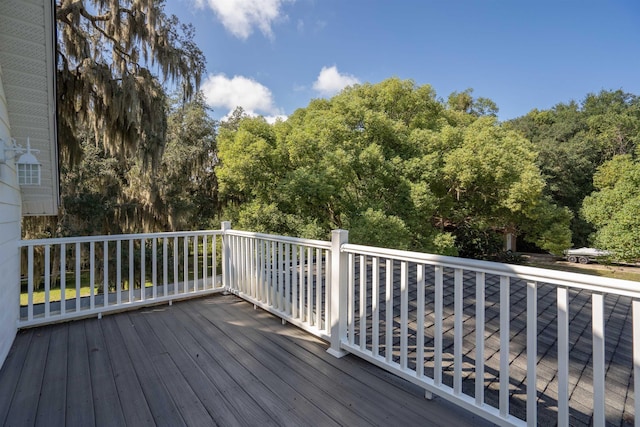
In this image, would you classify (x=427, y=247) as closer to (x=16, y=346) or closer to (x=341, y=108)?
(x=341, y=108)

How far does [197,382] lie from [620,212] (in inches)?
627

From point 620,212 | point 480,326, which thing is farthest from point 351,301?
point 620,212

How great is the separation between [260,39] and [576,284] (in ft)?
40.7

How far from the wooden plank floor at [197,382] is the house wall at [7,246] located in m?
0.21

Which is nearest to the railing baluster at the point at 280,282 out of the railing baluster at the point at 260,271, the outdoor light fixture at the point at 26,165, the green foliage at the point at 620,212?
the railing baluster at the point at 260,271

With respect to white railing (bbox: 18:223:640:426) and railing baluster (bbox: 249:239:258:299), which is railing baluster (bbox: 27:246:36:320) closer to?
white railing (bbox: 18:223:640:426)

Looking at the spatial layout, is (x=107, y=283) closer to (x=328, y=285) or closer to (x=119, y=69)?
(x=328, y=285)

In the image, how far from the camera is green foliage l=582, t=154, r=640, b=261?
1148 centimetres

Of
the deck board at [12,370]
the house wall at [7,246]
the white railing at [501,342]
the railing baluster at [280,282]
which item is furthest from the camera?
the railing baluster at [280,282]

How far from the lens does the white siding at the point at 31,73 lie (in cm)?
241

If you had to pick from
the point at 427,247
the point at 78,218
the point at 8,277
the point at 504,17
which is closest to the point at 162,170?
the point at 78,218

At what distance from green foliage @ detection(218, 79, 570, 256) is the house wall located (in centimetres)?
649

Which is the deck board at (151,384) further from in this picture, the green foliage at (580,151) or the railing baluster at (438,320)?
the green foliage at (580,151)

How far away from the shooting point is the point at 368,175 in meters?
10.1
